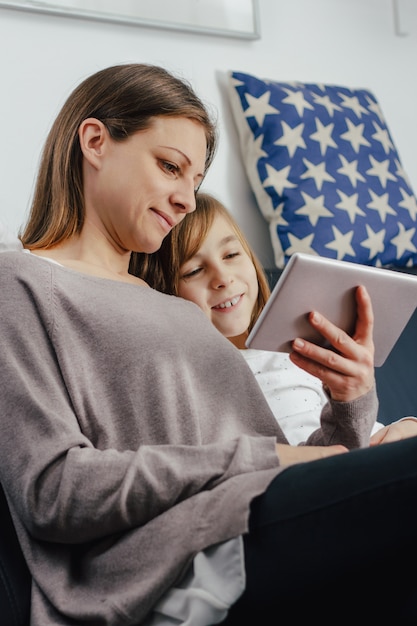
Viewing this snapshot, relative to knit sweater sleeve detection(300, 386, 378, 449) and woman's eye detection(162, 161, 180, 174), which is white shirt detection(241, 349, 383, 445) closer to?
knit sweater sleeve detection(300, 386, 378, 449)

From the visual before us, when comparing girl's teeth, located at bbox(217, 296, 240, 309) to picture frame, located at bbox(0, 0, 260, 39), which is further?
picture frame, located at bbox(0, 0, 260, 39)

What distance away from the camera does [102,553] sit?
3.47ft

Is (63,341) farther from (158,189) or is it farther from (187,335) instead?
(158,189)

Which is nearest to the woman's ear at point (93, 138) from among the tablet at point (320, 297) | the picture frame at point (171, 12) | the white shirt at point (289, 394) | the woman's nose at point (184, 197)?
the woman's nose at point (184, 197)

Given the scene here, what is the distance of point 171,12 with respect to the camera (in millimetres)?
2221

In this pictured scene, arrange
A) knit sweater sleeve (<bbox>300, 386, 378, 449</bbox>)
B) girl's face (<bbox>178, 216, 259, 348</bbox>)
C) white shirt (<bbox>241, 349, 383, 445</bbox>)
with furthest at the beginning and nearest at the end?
1. girl's face (<bbox>178, 216, 259, 348</bbox>)
2. white shirt (<bbox>241, 349, 383, 445</bbox>)
3. knit sweater sleeve (<bbox>300, 386, 378, 449</bbox>)

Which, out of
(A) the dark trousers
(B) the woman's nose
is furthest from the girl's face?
(A) the dark trousers

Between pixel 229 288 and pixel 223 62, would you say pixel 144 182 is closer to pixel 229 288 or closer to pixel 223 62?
pixel 229 288

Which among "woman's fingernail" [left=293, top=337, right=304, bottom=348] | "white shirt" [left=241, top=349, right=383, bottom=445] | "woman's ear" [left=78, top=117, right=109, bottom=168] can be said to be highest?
"woman's ear" [left=78, top=117, right=109, bottom=168]

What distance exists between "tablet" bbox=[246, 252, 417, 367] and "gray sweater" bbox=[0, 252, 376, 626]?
0.10 meters

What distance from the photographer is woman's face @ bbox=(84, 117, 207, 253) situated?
1.42 meters

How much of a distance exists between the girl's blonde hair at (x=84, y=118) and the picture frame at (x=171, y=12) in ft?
1.93

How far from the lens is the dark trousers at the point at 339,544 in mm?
885

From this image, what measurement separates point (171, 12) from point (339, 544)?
1.66m
